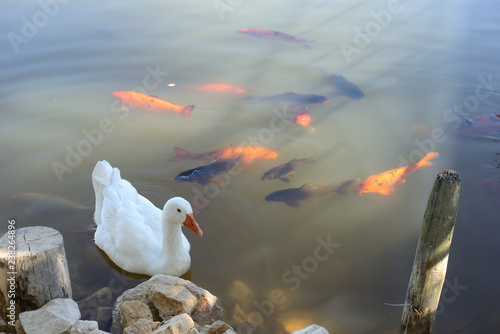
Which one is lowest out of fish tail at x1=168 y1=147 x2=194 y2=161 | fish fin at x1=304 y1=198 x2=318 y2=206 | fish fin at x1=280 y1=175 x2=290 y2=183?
fish fin at x1=304 y1=198 x2=318 y2=206

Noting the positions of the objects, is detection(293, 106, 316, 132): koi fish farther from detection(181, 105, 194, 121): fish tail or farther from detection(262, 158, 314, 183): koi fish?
detection(181, 105, 194, 121): fish tail

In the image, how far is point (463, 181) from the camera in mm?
6953

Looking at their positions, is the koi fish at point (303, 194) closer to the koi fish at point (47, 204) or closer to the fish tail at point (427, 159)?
the fish tail at point (427, 159)

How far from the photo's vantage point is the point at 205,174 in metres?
6.76

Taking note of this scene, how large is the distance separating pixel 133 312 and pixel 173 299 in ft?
1.19

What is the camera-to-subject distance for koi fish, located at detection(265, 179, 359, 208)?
6398 mm

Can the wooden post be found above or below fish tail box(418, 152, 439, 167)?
above

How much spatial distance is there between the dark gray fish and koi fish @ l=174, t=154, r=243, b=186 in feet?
10.8

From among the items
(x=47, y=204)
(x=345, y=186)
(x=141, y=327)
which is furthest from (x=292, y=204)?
(x=47, y=204)

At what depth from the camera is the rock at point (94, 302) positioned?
4.68 metres

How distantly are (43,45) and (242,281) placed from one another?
7.91 m

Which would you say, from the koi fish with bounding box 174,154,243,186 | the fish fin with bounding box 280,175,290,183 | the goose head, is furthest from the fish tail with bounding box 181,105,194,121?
the goose head

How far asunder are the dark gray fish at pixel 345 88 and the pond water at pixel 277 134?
0.15m

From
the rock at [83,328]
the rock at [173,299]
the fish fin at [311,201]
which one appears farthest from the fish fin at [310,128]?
the rock at [83,328]
